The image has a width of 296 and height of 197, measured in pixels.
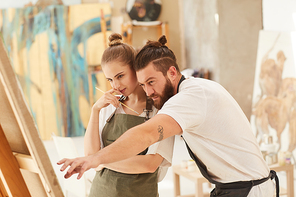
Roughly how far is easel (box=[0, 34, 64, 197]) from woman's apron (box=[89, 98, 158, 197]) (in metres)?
0.52

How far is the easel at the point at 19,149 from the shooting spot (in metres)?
0.88

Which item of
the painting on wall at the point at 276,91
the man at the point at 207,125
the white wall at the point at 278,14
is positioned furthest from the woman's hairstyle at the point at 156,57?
the white wall at the point at 278,14

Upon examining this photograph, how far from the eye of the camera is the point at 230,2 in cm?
575

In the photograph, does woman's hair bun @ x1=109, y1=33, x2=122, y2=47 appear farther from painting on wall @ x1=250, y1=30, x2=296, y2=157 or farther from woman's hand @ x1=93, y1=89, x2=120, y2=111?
painting on wall @ x1=250, y1=30, x2=296, y2=157

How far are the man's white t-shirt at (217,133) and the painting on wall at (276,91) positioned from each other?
3.08m

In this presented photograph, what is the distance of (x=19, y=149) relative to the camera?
107 centimetres

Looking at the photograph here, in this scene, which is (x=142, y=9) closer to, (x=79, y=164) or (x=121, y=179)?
(x=121, y=179)

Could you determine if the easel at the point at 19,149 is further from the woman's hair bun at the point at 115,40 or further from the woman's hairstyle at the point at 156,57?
the woman's hair bun at the point at 115,40

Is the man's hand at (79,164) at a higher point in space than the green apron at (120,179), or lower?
higher

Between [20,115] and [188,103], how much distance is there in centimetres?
59

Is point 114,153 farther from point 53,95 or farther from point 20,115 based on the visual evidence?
point 53,95

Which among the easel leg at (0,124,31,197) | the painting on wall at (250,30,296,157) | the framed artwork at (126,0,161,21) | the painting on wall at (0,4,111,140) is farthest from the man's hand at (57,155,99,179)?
the framed artwork at (126,0,161,21)

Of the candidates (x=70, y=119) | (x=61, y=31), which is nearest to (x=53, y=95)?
(x=70, y=119)

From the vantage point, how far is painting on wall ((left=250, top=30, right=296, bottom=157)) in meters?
4.21
